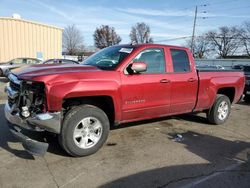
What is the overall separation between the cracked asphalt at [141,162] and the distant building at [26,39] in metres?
23.5

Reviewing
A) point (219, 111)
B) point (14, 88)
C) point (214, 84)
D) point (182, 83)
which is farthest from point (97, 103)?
point (219, 111)

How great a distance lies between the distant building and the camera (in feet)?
89.8

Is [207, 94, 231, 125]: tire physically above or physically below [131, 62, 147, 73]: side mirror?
below

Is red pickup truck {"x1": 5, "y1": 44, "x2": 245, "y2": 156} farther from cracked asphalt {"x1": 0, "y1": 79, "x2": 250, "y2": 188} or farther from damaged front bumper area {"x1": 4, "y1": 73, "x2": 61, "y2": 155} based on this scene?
cracked asphalt {"x1": 0, "y1": 79, "x2": 250, "y2": 188}

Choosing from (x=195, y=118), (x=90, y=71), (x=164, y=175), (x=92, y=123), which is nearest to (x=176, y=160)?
(x=164, y=175)

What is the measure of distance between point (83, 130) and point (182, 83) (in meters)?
2.46

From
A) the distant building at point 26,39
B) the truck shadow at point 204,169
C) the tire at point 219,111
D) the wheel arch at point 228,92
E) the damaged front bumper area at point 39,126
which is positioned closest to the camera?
the truck shadow at point 204,169

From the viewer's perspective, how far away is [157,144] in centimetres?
548

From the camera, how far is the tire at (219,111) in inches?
282

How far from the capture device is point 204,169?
4.40m

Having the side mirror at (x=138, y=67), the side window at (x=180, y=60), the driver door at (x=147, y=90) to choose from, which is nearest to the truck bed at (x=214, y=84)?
the side window at (x=180, y=60)

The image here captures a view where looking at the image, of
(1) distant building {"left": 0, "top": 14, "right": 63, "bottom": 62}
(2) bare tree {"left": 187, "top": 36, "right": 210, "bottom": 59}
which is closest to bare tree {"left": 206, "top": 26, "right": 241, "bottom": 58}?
(2) bare tree {"left": 187, "top": 36, "right": 210, "bottom": 59}

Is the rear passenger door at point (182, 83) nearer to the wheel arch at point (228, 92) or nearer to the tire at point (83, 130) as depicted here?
the wheel arch at point (228, 92)

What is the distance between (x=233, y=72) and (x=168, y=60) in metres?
2.53
